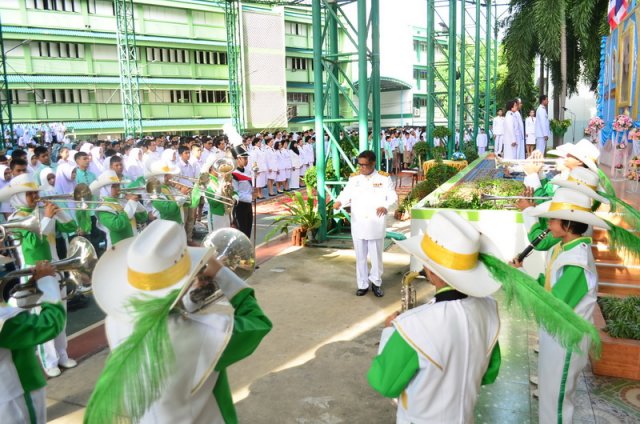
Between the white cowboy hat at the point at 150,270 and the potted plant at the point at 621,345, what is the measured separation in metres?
3.91

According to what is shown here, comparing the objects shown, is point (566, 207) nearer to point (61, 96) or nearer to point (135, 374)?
point (135, 374)

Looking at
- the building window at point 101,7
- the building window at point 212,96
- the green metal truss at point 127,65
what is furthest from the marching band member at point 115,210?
the building window at point 212,96

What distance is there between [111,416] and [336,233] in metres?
8.48

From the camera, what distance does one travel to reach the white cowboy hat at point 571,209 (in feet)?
10.6

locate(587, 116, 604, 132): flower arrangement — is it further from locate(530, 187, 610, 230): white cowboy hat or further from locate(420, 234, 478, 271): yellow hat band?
locate(420, 234, 478, 271): yellow hat band

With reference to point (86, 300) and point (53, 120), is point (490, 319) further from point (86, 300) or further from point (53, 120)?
point (53, 120)

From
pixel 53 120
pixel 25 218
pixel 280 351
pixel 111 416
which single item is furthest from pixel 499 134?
pixel 53 120

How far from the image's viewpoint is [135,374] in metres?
1.69

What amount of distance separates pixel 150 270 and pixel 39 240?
12.1 ft

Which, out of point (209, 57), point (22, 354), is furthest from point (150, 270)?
point (209, 57)

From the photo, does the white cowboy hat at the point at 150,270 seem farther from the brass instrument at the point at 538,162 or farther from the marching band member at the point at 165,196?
the marching band member at the point at 165,196

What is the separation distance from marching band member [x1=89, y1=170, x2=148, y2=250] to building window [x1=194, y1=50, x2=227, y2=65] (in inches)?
1206

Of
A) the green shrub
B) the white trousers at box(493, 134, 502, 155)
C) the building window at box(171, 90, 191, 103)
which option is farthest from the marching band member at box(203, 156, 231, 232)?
the building window at box(171, 90, 191, 103)

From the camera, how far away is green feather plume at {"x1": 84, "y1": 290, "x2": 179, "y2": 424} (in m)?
1.67
